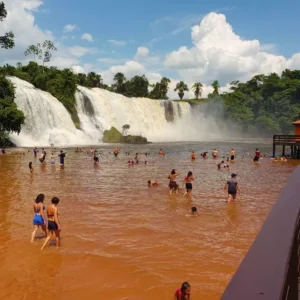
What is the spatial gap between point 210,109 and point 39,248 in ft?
255

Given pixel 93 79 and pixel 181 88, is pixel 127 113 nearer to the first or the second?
pixel 93 79

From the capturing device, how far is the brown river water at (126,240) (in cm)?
676

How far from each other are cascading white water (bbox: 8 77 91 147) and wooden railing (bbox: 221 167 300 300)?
42.7m

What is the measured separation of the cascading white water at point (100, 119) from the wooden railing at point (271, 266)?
4268cm

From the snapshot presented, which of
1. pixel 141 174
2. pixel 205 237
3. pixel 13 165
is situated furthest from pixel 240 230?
pixel 13 165

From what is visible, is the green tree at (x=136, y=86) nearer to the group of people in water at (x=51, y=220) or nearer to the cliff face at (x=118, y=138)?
the cliff face at (x=118, y=138)

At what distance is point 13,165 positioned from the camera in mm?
25281

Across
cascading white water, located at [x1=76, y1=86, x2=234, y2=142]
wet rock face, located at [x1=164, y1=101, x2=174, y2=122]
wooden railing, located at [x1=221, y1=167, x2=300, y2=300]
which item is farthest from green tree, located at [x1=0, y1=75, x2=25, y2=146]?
wet rock face, located at [x1=164, y1=101, x2=174, y2=122]

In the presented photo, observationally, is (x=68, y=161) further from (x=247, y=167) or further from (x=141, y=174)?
(x=247, y=167)

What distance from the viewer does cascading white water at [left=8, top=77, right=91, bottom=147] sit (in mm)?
43438

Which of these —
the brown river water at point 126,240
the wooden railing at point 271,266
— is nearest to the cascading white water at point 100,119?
the brown river water at point 126,240

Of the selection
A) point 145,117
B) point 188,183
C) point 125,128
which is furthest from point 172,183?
point 145,117

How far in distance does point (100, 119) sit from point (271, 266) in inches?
2137

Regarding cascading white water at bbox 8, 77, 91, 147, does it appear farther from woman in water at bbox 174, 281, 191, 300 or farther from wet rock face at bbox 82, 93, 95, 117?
woman in water at bbox 174, 281, 191, 300
